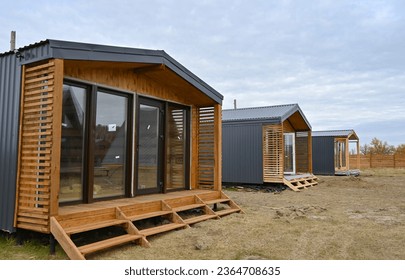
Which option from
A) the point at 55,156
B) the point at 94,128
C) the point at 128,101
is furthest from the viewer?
the point at 128,101

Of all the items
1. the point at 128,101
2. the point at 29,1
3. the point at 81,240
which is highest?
the point at 29,1

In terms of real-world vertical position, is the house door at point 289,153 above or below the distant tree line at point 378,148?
below

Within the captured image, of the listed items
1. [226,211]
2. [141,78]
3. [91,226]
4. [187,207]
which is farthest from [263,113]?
[91,226]

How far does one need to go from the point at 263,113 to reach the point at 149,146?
21.4ft

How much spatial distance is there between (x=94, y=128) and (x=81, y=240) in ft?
5.14

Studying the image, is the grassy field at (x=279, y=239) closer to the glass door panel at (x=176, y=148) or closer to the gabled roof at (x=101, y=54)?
the glass door panel at (x=176, y=148)

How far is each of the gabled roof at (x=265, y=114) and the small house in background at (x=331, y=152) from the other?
507 cm

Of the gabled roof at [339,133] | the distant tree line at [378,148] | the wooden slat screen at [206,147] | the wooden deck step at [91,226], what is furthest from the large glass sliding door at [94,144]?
the distant tree line at [378,148]

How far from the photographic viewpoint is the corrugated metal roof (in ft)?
35.0

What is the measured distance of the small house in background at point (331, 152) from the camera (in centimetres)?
1706

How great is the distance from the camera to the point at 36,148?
364cm

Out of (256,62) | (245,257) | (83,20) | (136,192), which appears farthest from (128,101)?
(256,62)

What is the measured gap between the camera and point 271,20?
1078 cm

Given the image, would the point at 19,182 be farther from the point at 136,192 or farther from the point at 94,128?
the point at 136,192
